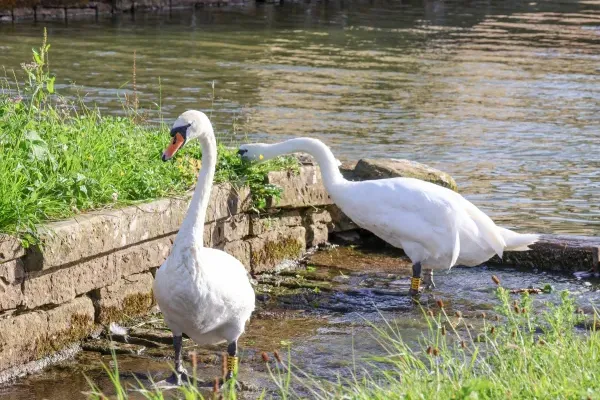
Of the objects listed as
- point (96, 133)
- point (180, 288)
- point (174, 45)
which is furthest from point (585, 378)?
point (174, 45)

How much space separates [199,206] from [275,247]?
237 cm

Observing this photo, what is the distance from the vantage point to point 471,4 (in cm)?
3656

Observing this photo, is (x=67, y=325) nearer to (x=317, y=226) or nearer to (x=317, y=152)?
(x=317, y=152)

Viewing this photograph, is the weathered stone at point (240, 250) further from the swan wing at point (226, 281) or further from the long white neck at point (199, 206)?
the long white neck at point (199, 206)

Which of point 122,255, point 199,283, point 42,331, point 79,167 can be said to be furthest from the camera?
point 79,167

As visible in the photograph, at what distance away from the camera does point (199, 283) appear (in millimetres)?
5520

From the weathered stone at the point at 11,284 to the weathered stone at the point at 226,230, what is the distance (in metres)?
1.66

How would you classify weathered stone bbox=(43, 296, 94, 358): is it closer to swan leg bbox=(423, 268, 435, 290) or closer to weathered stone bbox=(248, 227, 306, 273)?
weathered stone bbox=(248, 227, 306, 273)

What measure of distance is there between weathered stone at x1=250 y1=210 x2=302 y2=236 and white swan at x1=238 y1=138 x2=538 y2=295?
16.5 inches

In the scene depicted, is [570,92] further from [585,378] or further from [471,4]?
[471,4]

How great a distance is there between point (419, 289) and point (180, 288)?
2.55 m

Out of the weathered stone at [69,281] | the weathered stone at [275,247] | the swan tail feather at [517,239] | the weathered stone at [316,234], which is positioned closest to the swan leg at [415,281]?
the swan tail feather at [517,239]

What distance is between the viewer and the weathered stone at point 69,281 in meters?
5.80

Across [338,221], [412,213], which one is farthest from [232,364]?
[338,221]
